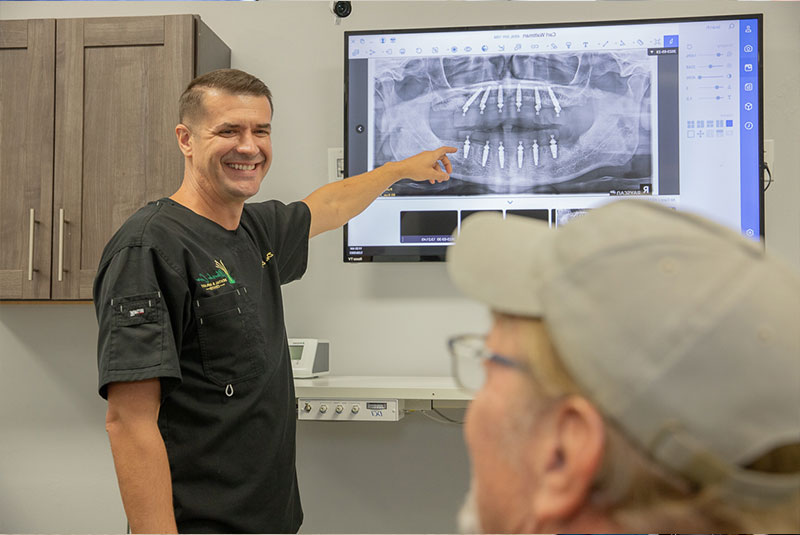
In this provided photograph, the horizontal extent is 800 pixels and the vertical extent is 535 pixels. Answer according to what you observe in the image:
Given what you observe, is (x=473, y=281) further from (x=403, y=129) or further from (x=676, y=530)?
(x=403, y=129)

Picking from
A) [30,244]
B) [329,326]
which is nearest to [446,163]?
[329,326]

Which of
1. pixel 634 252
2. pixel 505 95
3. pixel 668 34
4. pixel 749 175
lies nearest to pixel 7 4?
pixel 505 95

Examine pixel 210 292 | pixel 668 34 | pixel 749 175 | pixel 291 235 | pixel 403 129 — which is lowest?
pixel 210 292

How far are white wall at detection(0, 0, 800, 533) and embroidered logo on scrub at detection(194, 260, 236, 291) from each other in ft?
3.61

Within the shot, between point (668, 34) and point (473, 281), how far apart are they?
89.3 inches

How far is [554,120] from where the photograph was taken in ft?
8.67

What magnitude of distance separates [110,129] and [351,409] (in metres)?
1.29

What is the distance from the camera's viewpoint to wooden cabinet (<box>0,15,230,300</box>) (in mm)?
2494

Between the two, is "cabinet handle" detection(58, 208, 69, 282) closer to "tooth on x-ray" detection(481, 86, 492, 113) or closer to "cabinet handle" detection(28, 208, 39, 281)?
"cabinet handle" detection(28, 208, 39, 281)

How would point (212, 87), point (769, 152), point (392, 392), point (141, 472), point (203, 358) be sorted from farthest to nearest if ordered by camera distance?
point (769, 152) → point (392, 392) → point (212, 87) → point (203, 358) → point (141, 472)

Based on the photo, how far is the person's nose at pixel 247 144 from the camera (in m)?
1.88

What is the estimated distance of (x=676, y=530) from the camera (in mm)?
604

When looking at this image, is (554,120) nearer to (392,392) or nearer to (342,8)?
(342,8)

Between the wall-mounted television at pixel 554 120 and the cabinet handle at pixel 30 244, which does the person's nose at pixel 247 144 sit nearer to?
the wall-mounted television at pixel 554 120
